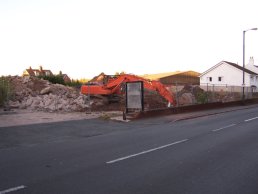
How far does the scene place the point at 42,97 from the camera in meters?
31.8

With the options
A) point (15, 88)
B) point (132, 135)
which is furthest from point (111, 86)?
point (132, 135)

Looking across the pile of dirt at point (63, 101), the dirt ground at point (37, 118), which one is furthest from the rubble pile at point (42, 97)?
the dirt ground at point (37, 118)

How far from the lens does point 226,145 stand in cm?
1148

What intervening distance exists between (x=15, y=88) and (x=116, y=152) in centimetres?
2759

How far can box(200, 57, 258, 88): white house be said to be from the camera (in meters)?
67.6

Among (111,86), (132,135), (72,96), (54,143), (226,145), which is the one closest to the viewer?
(226,145)

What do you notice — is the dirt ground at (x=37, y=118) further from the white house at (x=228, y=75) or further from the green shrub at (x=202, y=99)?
the white house at (x=228, y=75)

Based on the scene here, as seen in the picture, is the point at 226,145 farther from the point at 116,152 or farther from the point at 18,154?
the point at 18,154

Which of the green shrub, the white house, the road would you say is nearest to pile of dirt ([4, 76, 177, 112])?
the green shrub

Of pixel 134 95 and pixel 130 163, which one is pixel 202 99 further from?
pixel 130 163

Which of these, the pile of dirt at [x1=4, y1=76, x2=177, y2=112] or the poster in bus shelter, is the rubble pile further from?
the poster in bus shelter

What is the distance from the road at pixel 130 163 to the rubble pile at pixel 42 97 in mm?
13433

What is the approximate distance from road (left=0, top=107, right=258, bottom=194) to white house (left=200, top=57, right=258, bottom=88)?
182ft

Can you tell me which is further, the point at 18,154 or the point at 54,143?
the point at 54,143
